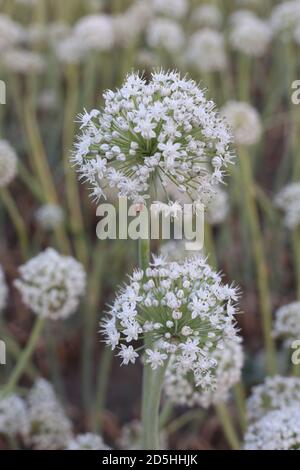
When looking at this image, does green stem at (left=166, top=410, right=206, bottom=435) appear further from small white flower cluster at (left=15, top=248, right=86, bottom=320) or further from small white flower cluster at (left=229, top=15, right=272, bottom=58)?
small white flower cluster at (left=229, top=15, right=272, bottom=58)

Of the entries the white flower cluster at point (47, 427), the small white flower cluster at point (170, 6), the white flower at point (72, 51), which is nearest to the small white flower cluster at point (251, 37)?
the small white flower cluster at point (170, 6)

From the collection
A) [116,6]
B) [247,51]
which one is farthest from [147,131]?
[116,6]

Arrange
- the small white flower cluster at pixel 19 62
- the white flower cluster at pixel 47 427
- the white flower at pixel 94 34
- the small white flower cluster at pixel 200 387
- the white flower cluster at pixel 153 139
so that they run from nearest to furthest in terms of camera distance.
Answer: the white flower cluster at pixel 153 139
the small white flower cluster at pixel 200 387
the white flower cluster at pixel 47 427
the white flower at pixel 94 34
the small white flower cluster at pixel 19 62

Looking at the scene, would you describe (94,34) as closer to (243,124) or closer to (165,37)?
(165,37)

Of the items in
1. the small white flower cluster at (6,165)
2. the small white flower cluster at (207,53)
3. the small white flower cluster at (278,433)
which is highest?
the small white flower cluster at (207,53)

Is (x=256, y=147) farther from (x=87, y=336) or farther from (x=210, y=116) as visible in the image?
(x=210, y=116)

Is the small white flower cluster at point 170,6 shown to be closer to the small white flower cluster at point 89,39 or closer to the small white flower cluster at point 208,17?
the small white flower cluster at point 208,17
